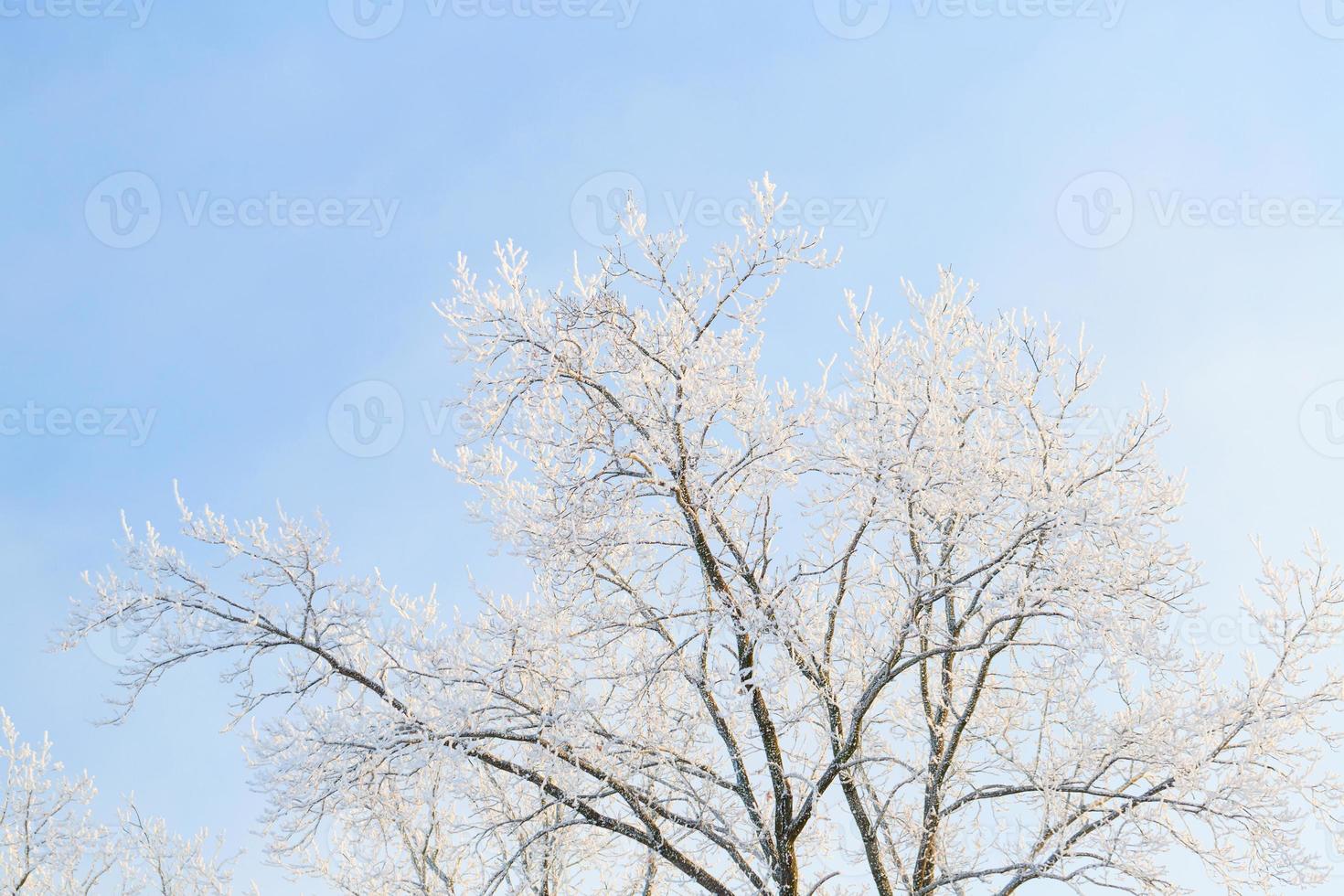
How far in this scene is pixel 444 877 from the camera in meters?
12.2

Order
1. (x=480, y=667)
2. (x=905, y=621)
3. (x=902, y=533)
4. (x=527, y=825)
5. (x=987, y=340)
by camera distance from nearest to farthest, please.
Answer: (x=905, y=621)
(x=480, y=667)
(x=902, y=533)
(x=987, y=340)
(x=527, y=825)

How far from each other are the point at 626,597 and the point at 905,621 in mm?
3020

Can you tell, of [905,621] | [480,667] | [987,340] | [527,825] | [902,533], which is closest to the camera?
[905,621]

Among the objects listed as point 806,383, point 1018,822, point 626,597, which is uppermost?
point 806,383

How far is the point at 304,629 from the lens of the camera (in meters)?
8.41

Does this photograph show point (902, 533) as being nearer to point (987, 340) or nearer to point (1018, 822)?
point (987, 340)

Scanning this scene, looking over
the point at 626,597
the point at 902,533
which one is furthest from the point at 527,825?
the point at 902,533

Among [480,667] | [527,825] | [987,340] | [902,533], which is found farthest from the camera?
[527,825]

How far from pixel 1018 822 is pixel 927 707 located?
1.30m

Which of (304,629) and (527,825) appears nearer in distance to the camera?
(304,629)

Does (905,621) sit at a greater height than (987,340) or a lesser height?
lesser

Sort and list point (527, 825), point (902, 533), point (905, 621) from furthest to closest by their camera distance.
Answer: point (527, 825), point (902, 533), point (905, 621)

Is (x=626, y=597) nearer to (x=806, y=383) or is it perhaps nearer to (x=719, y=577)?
→ (x=719, y=577)

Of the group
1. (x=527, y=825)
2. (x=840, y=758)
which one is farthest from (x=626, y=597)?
(x=527, y=825)
